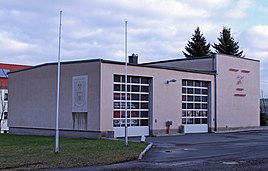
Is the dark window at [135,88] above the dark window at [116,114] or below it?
above

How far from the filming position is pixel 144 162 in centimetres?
1825

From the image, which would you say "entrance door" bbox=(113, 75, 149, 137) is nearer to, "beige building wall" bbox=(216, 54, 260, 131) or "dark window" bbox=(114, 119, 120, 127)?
"dark window" bbox=(114, 119, 120, 127)

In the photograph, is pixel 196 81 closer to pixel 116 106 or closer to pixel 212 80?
pixel 212 80

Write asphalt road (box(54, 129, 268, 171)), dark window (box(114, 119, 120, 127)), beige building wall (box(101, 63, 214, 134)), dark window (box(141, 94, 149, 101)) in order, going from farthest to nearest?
dark window (box(141, 94, 149, 101)) → dark window (box(114, 119, 120, 127)) → beige building wall (box(101, 63, 214, 134)) → asphalt road (box(54, 129, 268, 171))

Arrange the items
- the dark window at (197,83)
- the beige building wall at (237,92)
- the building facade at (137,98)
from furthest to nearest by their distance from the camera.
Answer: the beige building wall at (237,92) < the dark window at (197,83) < the building facade at (137,98)

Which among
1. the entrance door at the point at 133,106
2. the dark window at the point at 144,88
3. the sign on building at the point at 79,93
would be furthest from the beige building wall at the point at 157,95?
the sign on building at the point at 79,93

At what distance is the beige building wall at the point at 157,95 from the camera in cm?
3098

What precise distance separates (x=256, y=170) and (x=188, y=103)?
22465mm

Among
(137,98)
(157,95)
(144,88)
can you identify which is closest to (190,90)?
(157,95)

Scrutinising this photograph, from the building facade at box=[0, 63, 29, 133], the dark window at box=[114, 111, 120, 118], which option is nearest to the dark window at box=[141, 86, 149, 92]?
the dark window at box=[114, 111, 120, 118]

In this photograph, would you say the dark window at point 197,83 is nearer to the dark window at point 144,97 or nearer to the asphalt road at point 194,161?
the dark window at point 144,97

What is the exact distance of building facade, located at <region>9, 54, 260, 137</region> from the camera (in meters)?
31.3

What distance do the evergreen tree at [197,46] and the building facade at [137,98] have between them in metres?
28.1

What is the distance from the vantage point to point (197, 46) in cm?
7312
